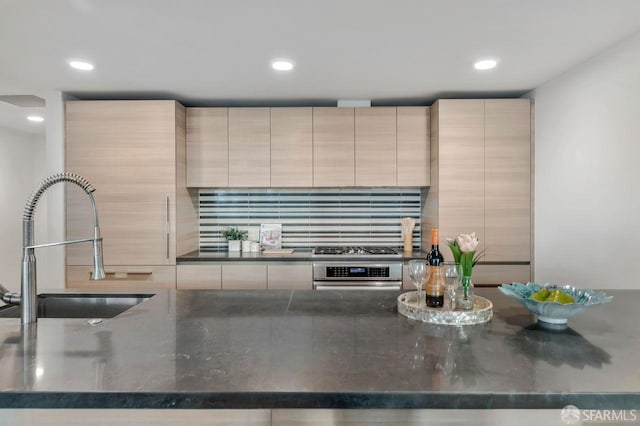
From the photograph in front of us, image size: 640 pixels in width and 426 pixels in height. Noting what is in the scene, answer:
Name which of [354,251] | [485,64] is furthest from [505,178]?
[354,251]

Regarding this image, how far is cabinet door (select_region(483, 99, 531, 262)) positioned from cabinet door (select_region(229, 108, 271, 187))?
1992 mm

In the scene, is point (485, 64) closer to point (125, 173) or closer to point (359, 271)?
point (359, 271)

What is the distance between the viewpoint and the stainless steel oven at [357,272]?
10.5 feet

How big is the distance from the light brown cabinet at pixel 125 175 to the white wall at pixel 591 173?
3.15 metres

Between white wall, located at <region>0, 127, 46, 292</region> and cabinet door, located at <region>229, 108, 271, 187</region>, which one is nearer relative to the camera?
cabinet door, located at <region>229, 108, 271, 187</region>

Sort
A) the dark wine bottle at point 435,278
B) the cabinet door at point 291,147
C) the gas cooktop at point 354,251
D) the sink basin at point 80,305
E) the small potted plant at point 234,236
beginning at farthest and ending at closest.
A: 1. the small potted plant at point 234,236
2. the cabinet door at point 291,147
3. the gas cooktop at point 354,251
4. the sink basin at point 80,305
5. the dark wine bottle at point 435,278

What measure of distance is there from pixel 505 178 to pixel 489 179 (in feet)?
0.47

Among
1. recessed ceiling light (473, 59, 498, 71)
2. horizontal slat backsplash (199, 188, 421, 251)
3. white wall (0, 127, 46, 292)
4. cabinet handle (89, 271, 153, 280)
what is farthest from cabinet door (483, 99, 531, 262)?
white wall (0, 127, 46, 292)

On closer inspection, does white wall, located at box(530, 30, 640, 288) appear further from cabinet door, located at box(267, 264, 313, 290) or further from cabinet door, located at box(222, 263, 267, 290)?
cabinet door, located at box(222, 263, 267, 290)

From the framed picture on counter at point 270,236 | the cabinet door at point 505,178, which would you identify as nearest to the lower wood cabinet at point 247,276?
the framed picture on counter at point 270,236

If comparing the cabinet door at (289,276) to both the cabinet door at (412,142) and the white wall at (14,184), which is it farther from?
the white wall at (14,184)

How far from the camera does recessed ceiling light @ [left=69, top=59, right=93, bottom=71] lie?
257 cm

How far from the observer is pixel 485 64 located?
2637 mm

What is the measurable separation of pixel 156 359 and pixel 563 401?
1065mm
